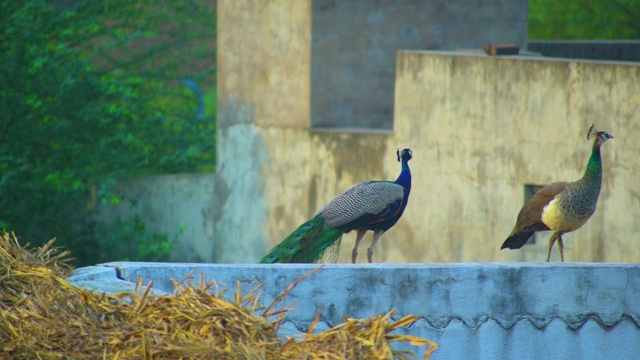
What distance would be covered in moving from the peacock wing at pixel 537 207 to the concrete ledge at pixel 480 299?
2.90 meters

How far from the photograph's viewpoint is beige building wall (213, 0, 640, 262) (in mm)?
10625

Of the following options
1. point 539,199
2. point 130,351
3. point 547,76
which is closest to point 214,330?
point 130,351

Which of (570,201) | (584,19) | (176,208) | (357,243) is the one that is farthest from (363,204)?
(584,19)

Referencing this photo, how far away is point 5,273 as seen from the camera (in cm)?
486

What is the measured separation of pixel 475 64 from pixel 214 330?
8.00 meters

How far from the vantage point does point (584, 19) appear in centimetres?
2394

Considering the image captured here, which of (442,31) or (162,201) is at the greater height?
(442,31)

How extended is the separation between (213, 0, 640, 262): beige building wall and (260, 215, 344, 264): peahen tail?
2.53m

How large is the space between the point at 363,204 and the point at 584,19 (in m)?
15.6

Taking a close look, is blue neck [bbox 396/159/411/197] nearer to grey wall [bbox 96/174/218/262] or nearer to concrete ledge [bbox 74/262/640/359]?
concrete ledge [bbox 74/262/640/359]

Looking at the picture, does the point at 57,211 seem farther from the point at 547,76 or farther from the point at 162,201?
the point at 547,76

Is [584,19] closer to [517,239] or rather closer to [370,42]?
[370,42]

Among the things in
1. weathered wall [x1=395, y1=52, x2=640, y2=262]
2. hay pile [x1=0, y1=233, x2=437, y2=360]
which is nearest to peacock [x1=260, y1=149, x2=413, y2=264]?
weathered wall [x1=395, y1=52, x2=640, y2=262]

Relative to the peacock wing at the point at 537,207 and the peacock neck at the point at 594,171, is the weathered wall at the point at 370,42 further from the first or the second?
the peacock neck at the point at 594,171
